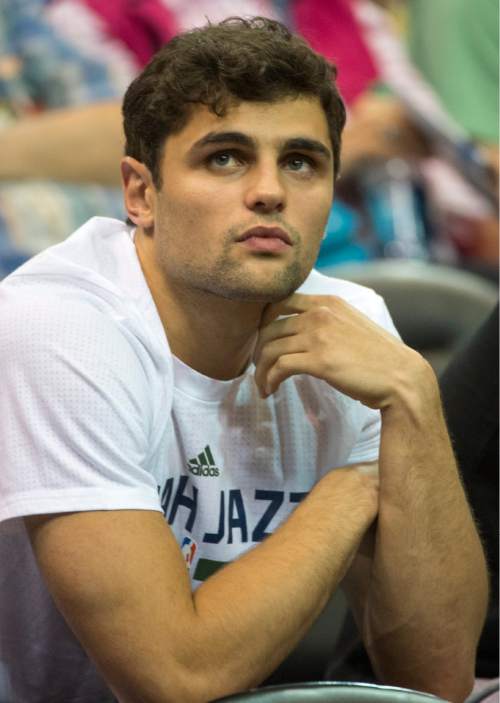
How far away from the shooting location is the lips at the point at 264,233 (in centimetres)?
120

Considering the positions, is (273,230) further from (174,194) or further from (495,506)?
(495,506)

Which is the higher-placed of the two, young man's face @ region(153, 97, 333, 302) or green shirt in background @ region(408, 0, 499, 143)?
green shirt in background @ region(408, 0, 499, 143)

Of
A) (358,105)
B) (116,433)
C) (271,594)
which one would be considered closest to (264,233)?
(116,433)

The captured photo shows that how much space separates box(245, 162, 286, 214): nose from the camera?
3.89 feet

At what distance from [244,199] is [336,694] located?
0.50 m

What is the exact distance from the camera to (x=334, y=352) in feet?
4.09

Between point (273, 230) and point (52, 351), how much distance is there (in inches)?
10.3

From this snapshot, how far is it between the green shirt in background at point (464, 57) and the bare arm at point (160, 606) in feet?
7.37

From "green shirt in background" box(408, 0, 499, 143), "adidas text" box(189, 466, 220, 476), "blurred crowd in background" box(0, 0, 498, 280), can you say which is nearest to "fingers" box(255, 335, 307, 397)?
"adidas text" box(189, 466, 220, 476)

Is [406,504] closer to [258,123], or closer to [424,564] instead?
[424,564]

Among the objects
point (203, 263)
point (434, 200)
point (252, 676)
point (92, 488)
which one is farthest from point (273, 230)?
point (434, 200)

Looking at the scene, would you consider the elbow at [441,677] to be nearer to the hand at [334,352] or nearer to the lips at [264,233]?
the hand at [334,352]

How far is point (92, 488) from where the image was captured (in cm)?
107

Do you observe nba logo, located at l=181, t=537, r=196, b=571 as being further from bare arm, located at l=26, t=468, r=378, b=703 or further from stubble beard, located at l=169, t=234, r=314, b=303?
stubble beard, located at l=169, t=234, r=314, b=303
